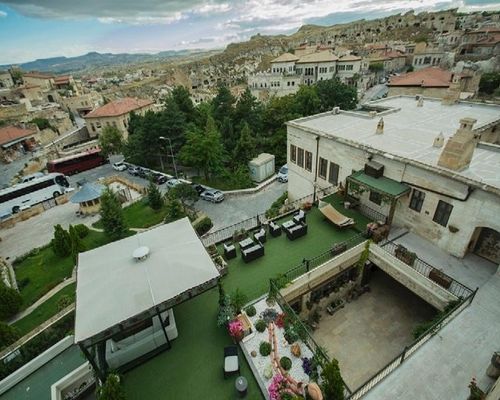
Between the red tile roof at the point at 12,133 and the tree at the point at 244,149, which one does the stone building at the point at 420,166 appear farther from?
the red tile roof at the point at 12,133

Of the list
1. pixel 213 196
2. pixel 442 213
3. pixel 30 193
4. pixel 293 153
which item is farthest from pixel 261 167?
pixel 30 193

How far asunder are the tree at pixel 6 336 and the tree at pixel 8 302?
11.9ft

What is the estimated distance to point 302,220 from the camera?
1566cm

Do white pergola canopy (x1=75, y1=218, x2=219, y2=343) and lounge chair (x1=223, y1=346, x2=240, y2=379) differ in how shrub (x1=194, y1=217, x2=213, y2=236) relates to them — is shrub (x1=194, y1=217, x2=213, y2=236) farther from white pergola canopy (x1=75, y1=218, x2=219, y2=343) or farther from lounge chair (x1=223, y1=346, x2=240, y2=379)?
lounge chair (x1=223, y1=346, x2=240, y2=379)

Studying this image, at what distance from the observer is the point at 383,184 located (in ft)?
46.6

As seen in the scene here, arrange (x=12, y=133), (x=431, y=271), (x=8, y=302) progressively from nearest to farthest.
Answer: (x=431, y=271) < (x=8, y=302) < (x=12, y=133)

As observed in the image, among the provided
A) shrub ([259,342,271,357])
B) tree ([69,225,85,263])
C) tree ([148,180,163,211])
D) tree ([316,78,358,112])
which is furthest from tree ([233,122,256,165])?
shrub ([259,342,271,357])

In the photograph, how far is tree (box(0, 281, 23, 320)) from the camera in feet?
53.7

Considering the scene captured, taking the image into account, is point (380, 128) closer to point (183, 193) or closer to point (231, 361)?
point (231, 361)

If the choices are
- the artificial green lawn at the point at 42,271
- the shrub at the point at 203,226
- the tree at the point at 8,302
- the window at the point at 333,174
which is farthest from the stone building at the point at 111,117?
the window at the point at 333,174

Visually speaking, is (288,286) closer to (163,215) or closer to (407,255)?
(407,255)

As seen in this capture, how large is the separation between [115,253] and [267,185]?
2368 centimetres

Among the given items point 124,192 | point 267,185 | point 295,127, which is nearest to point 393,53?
point 267,185

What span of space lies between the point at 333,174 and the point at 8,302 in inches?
913
